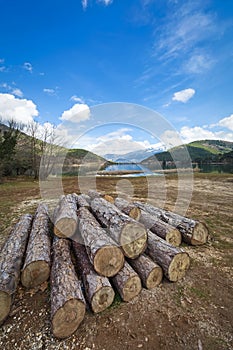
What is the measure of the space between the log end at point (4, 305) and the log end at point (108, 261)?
1282 millimetres

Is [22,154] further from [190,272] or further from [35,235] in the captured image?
[190,272]

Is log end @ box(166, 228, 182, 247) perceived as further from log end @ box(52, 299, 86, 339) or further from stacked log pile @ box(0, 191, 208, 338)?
log end @ box(52, 299, 86, 339)

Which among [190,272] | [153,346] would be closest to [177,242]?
[190,272]

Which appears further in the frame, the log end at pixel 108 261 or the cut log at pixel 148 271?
the cut log at pixel 148 271

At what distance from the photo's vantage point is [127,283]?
2635mm

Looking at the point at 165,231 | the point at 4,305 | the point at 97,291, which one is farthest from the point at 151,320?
the point at 4,305

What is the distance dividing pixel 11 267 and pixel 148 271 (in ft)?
7.66

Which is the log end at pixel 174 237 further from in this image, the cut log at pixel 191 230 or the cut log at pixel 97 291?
the cut log at pixel 97 291

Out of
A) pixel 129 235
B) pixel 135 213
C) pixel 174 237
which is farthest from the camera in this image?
pixel 135 213

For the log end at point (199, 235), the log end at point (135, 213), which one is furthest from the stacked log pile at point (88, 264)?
the log end at point (135, 213)

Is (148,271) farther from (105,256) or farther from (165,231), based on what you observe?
(165,231)

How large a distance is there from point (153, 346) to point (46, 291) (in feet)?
6.20

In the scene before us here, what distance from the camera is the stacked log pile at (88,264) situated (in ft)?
7.72

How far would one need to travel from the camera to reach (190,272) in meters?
3.40
